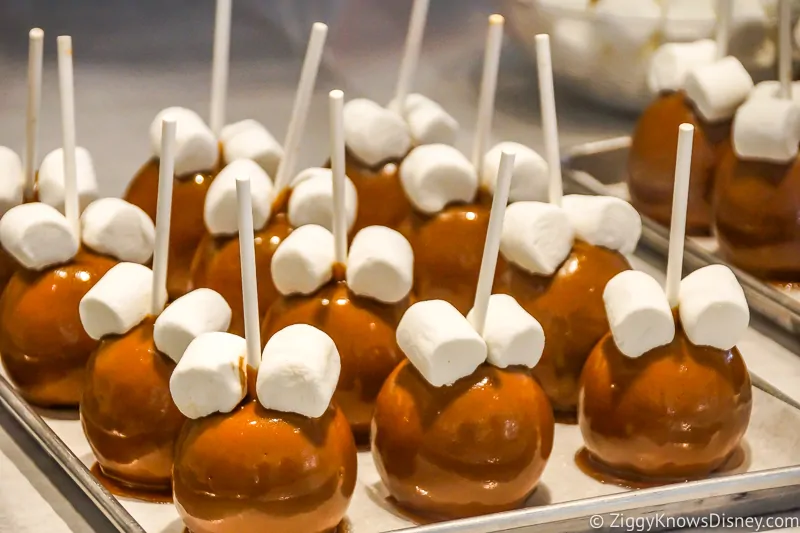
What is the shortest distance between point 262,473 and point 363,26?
3.68ft

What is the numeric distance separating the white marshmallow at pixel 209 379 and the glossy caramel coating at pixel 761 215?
72cm

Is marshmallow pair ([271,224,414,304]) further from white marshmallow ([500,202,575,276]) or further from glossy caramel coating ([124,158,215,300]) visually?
glossy caramel coating ([124,158,215,300])

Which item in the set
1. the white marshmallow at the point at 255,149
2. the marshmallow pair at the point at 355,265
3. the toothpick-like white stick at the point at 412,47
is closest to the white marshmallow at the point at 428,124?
the toothpick-like white stick at the point at 412,47

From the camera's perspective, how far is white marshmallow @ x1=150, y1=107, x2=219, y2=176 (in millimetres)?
1338

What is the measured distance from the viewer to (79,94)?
1856mm

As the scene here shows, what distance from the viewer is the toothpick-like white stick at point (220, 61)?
1311 mm

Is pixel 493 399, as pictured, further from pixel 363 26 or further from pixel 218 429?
pixel 363 26

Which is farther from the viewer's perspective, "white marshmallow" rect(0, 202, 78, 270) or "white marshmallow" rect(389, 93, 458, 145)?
"white marshmallow" rect(389, 93, 458, 145)

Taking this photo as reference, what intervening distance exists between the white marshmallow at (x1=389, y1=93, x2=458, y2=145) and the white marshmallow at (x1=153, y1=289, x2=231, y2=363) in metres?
0.40

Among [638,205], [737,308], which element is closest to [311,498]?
[737,308]

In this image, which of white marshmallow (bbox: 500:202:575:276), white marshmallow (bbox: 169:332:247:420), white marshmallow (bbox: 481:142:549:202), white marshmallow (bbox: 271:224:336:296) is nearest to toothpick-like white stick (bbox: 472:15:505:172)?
white marshmallow (bbox: 481:142:549:202)

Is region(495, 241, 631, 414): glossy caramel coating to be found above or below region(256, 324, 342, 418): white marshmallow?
below

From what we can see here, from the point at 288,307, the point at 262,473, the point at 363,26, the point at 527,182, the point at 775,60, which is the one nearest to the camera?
the point at 262,473

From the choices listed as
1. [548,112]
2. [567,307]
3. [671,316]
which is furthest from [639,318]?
[548,112]
